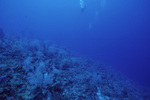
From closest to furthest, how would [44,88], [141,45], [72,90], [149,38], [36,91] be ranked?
[36,91] → [44,88] → [72,90] → [141,45] → [149,38]

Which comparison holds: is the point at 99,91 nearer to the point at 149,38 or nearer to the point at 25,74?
the point at 25,74

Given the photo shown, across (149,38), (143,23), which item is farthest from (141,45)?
(143,23)

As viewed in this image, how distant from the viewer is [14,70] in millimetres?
3432

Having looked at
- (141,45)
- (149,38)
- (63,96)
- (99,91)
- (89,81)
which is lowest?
(63,96)

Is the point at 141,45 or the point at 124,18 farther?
the point at 124,18

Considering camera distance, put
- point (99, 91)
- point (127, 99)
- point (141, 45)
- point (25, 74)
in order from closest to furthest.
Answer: point (25, 74) → point (99, 91) → point (127, 99) → point (141, 45)

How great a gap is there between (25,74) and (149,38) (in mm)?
178640

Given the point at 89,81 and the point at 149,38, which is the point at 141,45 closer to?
the point at 149,38

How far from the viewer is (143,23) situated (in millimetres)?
158000

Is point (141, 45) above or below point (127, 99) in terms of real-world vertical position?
above

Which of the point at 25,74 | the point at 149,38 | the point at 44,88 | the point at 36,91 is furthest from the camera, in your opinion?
the point at 149,38

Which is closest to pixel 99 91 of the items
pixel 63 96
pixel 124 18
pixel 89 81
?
pixel 89 81

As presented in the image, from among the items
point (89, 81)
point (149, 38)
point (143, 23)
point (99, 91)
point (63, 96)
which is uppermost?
point (143, 23)

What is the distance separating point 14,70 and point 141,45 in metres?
158
